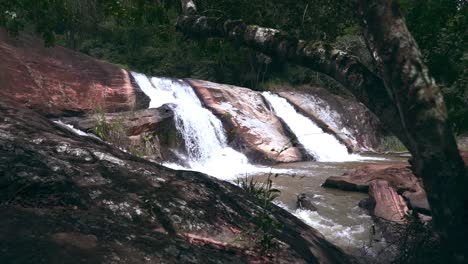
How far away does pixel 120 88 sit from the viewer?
15.9 m

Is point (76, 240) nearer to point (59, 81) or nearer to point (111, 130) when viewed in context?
point (111, 130)

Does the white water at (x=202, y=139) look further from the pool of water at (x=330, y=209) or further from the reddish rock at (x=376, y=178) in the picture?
the reddish rock at (x=376, y=178)

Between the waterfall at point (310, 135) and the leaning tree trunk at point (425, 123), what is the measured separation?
12397mm

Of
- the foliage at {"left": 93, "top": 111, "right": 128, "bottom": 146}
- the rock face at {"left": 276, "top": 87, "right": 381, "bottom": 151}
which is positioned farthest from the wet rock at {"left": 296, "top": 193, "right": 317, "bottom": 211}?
the rock face at {"left": 276, "top": 87, "right": 381, "bottom": 151}

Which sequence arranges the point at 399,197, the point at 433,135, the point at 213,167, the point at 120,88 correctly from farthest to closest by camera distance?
the point at 120,88, the point at 213,167, the point at 399,197, the point at 433,135

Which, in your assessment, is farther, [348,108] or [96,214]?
[348,108]

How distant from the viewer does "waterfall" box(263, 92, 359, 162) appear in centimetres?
1788

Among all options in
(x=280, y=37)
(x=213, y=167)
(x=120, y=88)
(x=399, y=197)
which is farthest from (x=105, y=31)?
(x=280, y=37)

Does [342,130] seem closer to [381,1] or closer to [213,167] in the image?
[213,167]

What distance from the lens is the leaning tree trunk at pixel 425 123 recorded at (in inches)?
165

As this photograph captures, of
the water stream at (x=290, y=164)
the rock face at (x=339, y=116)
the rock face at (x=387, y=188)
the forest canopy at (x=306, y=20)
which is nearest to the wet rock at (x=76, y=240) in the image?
the forest canopy at (x=306, y=20)

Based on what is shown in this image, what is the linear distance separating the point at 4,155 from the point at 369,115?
778 inches

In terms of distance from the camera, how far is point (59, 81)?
1464 centimetres

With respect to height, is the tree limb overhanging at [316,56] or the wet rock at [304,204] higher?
the tree limb overhanging at [316,56]
